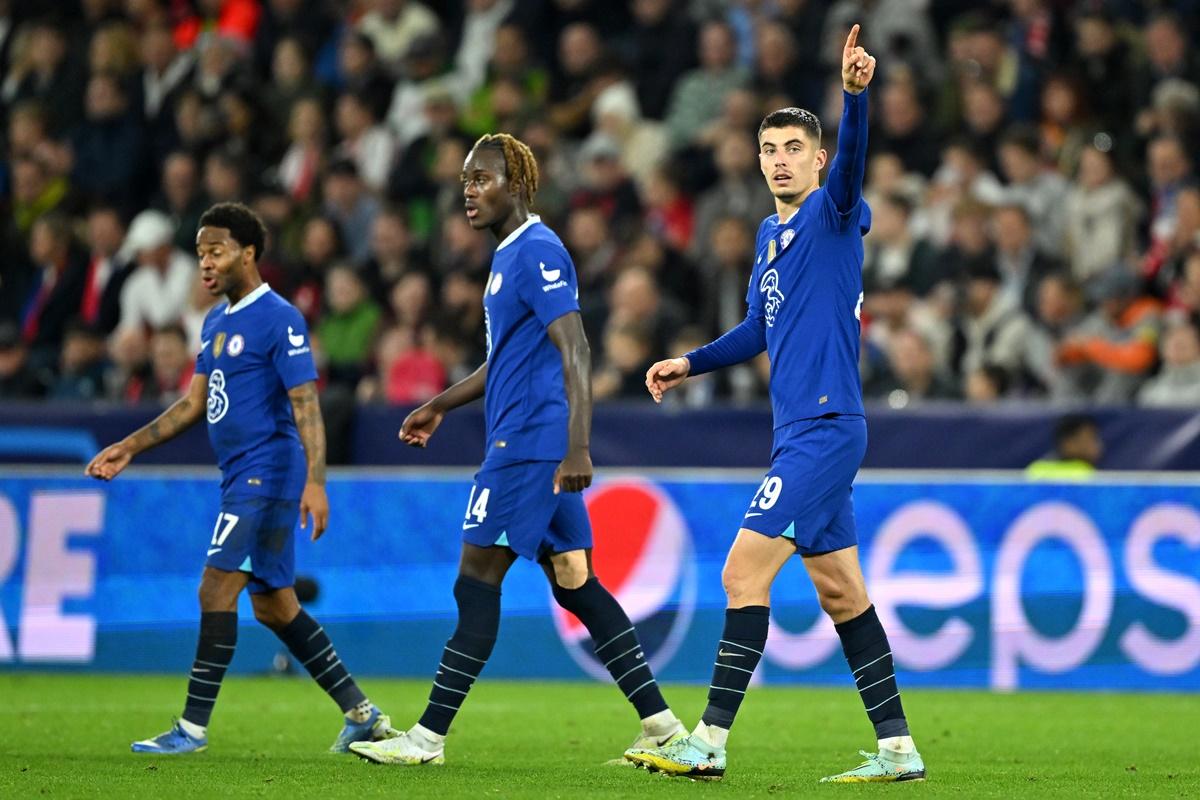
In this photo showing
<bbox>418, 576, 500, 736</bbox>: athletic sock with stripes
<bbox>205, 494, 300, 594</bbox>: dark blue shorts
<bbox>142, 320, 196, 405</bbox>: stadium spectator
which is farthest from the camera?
<bbox>142, 320, 196, 405</bbox>: stadium spectator

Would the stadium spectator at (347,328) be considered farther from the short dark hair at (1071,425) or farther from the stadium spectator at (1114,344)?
the short dark hair at (1071,425)

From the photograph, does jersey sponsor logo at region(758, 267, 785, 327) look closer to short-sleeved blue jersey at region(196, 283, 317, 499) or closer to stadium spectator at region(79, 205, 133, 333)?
short-sleeved blue jersey at region(196, 283, 317, 499)

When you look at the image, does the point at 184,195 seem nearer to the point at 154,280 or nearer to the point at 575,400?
the point at 154,280

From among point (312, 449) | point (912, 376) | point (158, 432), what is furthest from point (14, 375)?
point (312, 449)

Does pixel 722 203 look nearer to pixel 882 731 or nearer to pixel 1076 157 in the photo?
pixel 1076 157

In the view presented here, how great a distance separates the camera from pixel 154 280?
1627 centimetres

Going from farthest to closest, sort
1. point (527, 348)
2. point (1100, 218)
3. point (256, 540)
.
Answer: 1. point (1100, 218)
2. point (256, 540)
3. point (527, 348)

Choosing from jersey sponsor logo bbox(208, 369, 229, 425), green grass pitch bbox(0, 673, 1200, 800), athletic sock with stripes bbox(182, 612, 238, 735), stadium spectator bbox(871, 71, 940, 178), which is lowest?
green grass pitch bbox(0, 673, 1200, 800)

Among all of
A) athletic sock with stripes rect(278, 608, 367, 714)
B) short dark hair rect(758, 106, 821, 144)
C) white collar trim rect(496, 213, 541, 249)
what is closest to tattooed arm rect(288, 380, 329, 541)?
athletic sock with stripes rect(278, 608, 367, 714)

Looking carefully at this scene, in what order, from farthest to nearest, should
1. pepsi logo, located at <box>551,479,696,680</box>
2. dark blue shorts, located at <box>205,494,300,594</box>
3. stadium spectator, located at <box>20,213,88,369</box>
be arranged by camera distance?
1. stadium spectator, located at <box>20,213,88,369</box>
2. pepsi logo, located at <box>551,479,696,680</box>
3. dark blue shorts, located at <box>205,494,300,594</box>

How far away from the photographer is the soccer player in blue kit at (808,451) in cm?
671

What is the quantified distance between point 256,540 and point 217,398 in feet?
2.08

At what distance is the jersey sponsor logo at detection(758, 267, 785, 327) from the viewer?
6.96 meters

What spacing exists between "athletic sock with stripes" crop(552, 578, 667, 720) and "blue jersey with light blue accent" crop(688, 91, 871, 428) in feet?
3.70
